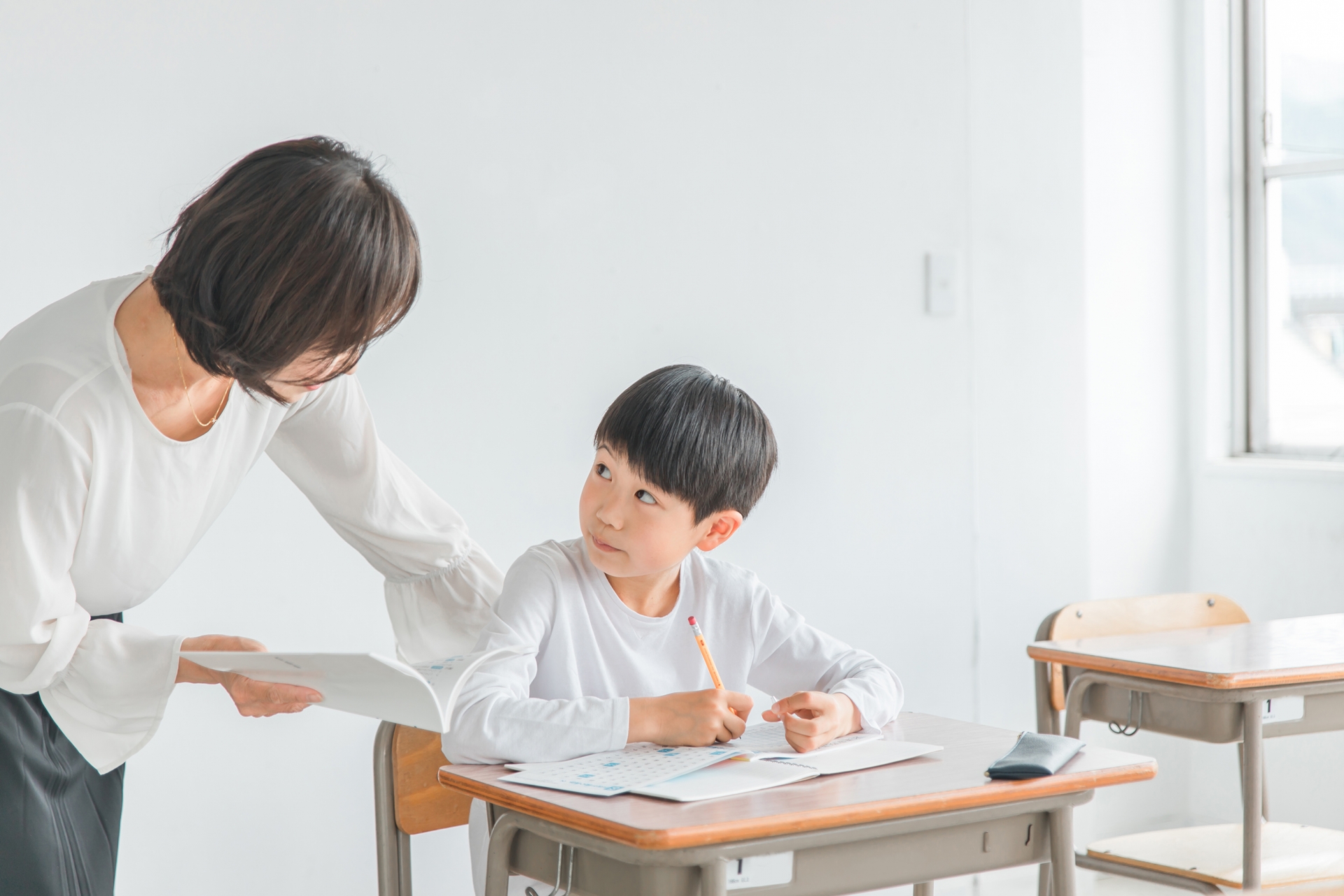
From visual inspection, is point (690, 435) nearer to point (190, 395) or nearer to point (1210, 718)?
point (190, 395)

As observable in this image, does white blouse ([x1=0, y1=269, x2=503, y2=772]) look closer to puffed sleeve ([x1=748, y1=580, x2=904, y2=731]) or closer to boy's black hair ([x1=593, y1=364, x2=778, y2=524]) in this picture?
boy's black hair ([x1=593, y1=364, x2=778, y2=524])

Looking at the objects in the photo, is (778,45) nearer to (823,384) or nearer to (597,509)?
(823,384)

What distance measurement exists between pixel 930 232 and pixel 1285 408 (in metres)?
1.12

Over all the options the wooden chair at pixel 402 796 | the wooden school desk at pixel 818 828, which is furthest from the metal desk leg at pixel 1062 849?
the wooden chair at pixel 402 796

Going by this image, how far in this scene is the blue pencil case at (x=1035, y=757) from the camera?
45.5 inches

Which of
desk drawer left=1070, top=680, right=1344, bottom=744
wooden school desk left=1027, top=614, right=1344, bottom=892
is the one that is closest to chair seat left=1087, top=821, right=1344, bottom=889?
wooden school desk left=1027, top=614, right=1344, bottom=892

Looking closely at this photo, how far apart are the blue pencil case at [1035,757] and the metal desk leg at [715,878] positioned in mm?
289

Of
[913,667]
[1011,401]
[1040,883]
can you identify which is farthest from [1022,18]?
[1040,883]

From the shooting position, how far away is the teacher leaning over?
1.00 meters

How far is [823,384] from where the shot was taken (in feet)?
8.51

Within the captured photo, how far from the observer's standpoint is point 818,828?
105 cm

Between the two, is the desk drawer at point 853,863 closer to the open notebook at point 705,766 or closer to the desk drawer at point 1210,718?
the open notebook at point 705,766

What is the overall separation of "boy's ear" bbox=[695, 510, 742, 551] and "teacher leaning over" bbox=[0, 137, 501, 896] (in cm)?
52

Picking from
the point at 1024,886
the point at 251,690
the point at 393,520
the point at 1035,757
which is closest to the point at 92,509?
the point at 251,690
